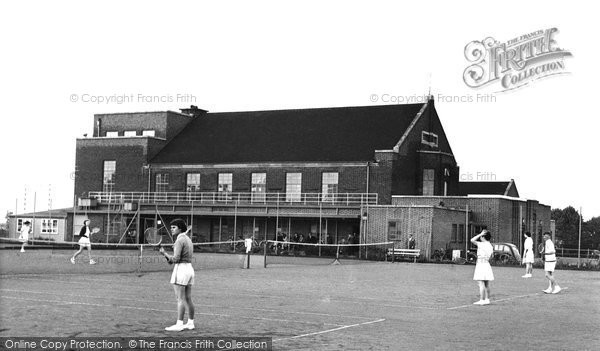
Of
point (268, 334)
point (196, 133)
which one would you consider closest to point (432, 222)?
point (196, 133)

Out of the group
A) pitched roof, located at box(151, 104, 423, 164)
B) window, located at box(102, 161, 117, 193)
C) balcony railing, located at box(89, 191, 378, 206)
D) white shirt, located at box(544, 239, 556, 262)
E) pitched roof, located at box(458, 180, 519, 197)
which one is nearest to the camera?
white shirt, located at box(544, 239, 556, 262)

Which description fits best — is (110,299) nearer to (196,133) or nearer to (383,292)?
(383,292)

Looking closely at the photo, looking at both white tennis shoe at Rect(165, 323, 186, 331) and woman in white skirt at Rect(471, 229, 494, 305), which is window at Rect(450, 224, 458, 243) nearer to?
woman in white skirt at Rect(471, 229, 494, 305)

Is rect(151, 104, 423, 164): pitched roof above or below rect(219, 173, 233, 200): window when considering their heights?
above

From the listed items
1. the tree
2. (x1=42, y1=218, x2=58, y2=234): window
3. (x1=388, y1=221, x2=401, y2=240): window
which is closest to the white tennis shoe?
(x1=388, y1=221, x2=401, y2=240): window

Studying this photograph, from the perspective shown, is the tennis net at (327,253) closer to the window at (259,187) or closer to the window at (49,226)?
the window at (259,187)

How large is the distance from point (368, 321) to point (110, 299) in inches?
238

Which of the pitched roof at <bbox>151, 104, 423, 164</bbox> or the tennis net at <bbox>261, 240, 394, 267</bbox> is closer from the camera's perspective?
→ the tennis net at <bbox>261, 240, 394, 267</bbox>

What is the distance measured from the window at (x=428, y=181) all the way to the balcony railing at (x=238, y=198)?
5.62 meters

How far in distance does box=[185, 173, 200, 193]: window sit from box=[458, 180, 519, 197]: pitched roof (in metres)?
22.9

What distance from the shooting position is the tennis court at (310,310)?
13148 millimetres

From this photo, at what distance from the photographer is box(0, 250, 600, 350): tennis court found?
13.1 metres

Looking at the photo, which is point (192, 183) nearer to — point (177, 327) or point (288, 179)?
point (288, 179)

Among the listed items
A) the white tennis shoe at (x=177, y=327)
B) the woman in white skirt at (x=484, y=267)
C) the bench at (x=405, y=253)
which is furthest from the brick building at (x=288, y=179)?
the white tennis shoe at (x=177, y=327)
